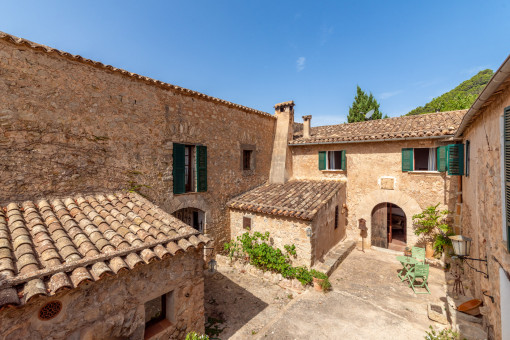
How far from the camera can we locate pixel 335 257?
895cm

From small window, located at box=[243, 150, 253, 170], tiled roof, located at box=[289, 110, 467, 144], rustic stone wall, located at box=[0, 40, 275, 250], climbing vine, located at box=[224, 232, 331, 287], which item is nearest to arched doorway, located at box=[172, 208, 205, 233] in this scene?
rustic stone wall, located at box=[0, 40, 275, 250]

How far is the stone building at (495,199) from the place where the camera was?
3342 millimetres

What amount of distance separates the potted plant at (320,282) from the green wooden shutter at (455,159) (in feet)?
19.6

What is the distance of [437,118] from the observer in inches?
423

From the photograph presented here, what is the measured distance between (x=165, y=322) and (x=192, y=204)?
14.2 feet

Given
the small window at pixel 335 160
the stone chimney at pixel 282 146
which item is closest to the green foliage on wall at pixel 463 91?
the small window at pixel 335 160

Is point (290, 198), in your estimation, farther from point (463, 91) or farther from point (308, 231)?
point (463, 91)

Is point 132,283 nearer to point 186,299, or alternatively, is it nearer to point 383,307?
point 186,299

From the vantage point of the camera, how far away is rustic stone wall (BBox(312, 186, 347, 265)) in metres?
8.07

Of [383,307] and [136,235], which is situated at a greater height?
[136,235]

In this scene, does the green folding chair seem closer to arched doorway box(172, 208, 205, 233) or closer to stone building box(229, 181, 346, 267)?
stone building box(229, 181, 346, 267)

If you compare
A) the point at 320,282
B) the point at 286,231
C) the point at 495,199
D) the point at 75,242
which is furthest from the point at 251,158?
the point at 495,199

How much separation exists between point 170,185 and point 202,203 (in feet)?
5.17

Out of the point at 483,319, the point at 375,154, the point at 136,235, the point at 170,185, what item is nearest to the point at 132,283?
the point at 136,235
